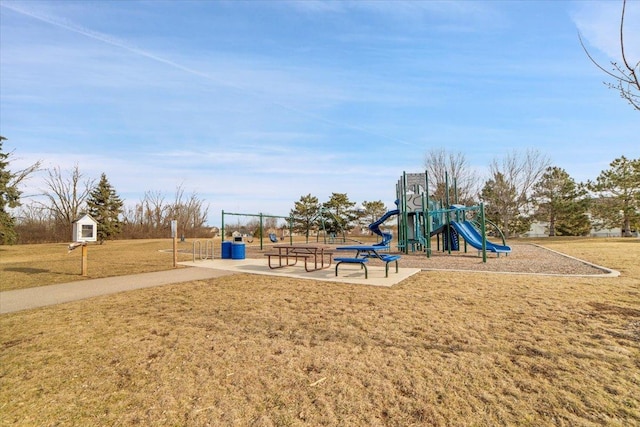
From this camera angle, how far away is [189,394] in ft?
9.34

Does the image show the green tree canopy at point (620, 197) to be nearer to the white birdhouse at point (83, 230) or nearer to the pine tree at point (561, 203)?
the pine tree at point (561, 203)

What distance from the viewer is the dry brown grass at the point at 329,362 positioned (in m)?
2.58

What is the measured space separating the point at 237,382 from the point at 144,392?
2.64ft

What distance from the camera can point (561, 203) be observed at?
112ft

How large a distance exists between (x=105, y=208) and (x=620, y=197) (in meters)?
51.1

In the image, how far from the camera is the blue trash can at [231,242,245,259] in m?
14.2

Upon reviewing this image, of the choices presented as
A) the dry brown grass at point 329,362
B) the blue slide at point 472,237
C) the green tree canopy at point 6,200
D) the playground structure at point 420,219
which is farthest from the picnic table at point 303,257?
Answer: the green tree canopy at point 6,200

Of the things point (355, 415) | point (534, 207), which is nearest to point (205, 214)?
point (534, 207)

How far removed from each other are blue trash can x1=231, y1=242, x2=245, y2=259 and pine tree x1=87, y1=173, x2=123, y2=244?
2541 centimetres

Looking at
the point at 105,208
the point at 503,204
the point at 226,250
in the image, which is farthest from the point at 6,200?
the point at 503,204

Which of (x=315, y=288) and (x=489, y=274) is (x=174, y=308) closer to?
(x=315, y=288)

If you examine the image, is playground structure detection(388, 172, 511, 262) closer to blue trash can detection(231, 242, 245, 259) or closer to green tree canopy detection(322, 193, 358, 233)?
blue trash can detection(231, 242, 245, 259)

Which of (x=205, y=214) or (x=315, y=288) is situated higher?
(x=205, y=214)

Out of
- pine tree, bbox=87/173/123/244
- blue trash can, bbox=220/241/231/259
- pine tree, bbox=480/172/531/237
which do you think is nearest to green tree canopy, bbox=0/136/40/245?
pine tree, bbox=87/173/123/244
